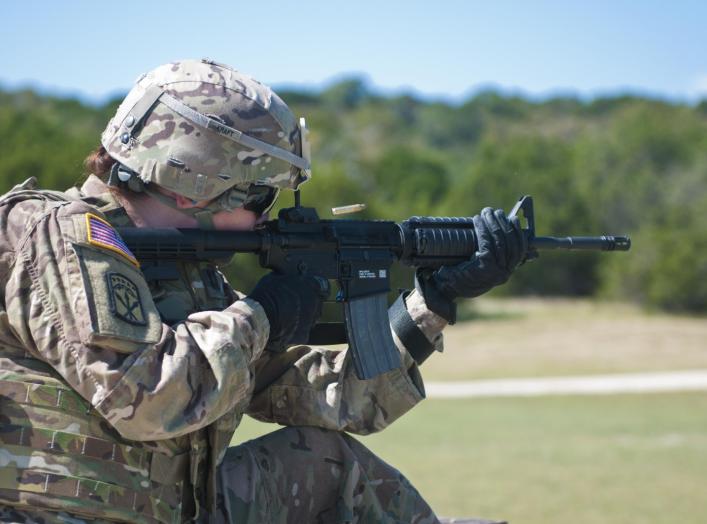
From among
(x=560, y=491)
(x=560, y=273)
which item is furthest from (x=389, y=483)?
(x=560, y=273)

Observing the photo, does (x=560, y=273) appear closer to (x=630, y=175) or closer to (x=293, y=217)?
(x=630, y=175)

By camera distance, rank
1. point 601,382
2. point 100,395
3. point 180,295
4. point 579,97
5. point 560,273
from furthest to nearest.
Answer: point 579,97, point 560,273, point 601,382, point 180,295, point 100,395

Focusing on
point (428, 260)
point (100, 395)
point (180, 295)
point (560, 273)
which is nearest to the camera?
point (100, 395)

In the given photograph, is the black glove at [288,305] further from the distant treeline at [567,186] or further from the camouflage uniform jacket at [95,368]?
the distant treeline at [567,186]

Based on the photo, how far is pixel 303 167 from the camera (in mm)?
3713

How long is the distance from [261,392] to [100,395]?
1.13 meters

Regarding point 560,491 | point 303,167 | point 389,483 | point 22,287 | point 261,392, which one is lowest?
point 560,491

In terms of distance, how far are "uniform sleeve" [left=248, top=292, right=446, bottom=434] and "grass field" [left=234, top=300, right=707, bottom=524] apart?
4.90 meters

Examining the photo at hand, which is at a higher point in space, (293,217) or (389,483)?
(293,217)

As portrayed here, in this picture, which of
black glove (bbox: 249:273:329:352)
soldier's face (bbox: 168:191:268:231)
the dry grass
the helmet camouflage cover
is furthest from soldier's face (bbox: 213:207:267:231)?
the dry grass

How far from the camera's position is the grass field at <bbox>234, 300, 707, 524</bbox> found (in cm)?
948

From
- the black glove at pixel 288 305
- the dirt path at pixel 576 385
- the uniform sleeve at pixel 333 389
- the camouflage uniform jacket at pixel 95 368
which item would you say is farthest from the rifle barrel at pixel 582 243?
the dirt path at pixel 576 385

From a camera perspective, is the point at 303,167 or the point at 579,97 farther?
the point at 579,97

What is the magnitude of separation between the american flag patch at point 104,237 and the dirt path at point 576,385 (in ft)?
61.5
